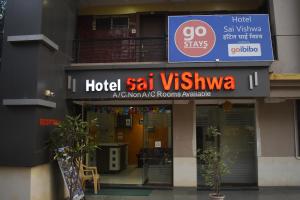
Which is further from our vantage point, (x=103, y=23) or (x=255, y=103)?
(x=103, y=23)

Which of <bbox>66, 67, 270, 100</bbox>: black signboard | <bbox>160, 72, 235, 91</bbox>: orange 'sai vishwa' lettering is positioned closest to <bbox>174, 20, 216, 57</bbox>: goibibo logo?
<bbox>66, 67, 270, 100</bbox>: black signboard

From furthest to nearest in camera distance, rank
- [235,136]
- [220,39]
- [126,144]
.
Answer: [126,144] → [235,136] → [220,39]

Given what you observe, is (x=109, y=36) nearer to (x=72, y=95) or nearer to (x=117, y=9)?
(x=117, y=9)

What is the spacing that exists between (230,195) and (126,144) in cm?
571

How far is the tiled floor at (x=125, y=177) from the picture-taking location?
43.5 ft

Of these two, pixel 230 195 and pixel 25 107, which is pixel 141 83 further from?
pixel 230 195

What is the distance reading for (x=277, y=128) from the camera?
1265 cm

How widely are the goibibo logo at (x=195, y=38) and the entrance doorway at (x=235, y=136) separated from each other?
2636 mm

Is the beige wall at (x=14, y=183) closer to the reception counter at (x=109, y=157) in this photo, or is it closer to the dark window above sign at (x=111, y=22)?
the reception counter at (x=109, y=157)

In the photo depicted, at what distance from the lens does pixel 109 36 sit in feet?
45.6

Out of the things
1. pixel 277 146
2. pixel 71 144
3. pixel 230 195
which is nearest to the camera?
pixel 71 144

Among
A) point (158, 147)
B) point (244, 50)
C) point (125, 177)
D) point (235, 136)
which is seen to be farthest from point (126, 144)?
point (244, 50)

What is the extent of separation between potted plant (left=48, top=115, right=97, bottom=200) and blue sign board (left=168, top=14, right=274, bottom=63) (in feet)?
10.7

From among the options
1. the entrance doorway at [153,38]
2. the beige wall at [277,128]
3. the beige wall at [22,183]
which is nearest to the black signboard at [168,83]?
the entrance doorway at [153,38]
